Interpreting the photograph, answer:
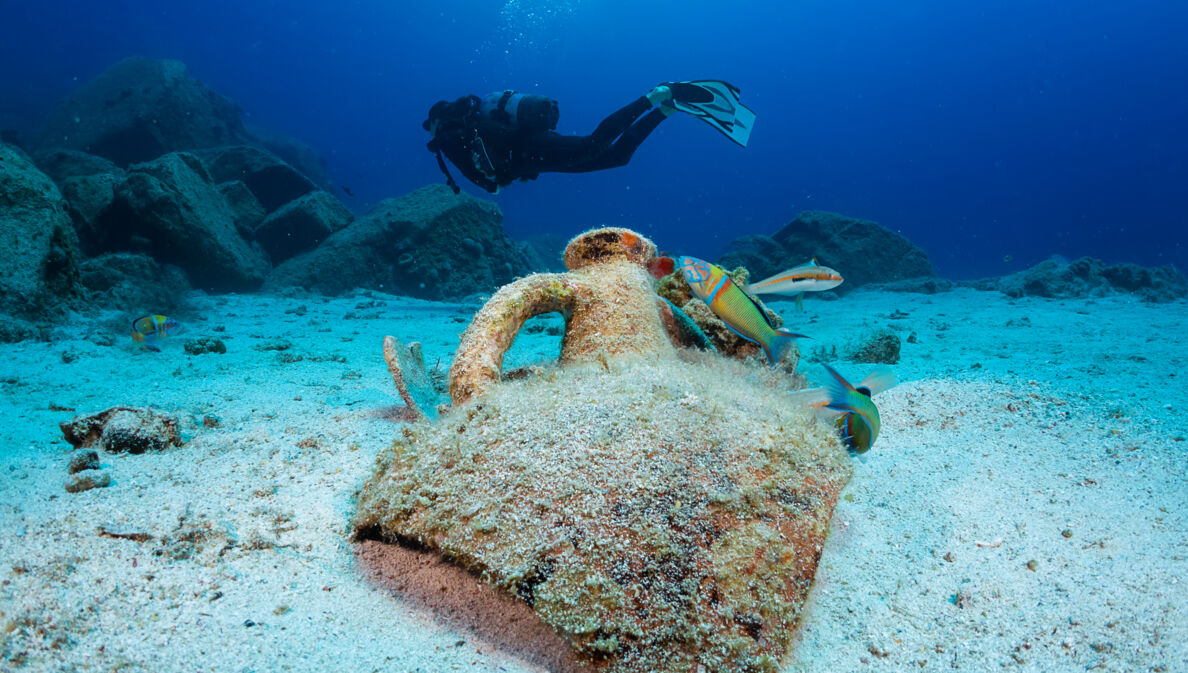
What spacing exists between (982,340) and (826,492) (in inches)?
245

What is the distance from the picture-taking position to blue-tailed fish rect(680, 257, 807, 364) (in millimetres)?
2865

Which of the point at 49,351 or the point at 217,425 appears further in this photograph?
the point at 49,351

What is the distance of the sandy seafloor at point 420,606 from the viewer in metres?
1.42

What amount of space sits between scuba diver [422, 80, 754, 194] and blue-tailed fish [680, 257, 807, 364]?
6.32 m

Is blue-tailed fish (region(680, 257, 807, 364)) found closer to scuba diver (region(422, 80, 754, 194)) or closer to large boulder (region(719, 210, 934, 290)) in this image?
scuba diver (region(422, 80, 754, 194))

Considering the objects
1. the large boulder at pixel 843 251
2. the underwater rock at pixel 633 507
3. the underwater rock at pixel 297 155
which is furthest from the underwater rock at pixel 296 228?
the underwater rock at pixel 297 155

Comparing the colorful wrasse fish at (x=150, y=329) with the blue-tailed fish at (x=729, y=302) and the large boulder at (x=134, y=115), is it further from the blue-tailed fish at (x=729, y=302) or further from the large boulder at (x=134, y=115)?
the large boulder at (x=134, y=115)

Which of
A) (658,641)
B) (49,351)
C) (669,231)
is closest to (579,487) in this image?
(658,641)

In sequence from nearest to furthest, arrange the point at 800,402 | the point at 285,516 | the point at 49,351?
the point at 285,516
the point at 800,402
the point at 49,351

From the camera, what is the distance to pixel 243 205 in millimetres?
12414

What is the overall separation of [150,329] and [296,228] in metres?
8.21

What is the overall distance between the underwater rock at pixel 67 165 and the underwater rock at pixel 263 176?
2359 millimetres

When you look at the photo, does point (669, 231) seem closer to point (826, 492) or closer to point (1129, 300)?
point (1129, 300)

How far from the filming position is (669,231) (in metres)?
90.4
